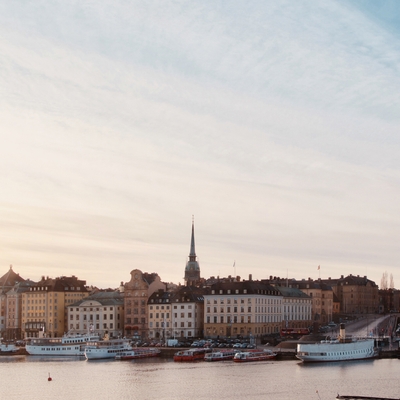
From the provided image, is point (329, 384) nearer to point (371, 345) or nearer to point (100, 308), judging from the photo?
point (371, 345)

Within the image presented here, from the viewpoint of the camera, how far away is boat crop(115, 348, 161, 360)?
419ft

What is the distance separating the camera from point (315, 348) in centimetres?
11519

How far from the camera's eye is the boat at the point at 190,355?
393 ft

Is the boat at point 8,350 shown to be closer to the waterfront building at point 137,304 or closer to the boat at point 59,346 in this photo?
the boat at point 59,346

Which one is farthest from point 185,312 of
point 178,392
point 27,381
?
point 178,392

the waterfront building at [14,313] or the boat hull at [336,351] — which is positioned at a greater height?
the waterfront building at [14,313]

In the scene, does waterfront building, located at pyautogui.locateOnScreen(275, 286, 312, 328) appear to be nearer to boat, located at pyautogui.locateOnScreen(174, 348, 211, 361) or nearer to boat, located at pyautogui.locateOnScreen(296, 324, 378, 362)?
boat, located at pyautogui.locateOnScreen(296, 324, 378, 362)

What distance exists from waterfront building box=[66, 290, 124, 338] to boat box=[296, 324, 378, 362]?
60370 millimetres

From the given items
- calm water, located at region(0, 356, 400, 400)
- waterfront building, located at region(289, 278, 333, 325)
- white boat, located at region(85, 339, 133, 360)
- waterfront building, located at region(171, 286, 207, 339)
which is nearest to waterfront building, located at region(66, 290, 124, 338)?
waterfront building, located at region(171, 286, 207, 339)

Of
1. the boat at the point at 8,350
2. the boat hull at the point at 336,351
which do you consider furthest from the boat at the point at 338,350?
the boat at the point at 8,350

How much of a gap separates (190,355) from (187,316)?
40514 mm

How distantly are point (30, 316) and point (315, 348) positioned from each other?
281ft

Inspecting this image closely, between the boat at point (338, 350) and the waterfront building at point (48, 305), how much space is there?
247 ft

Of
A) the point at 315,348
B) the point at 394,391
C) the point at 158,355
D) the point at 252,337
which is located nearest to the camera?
the point at 394,391
